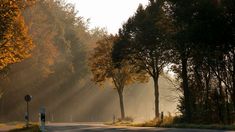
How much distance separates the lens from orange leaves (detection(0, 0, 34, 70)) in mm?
41219

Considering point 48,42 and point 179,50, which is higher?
point 48,42

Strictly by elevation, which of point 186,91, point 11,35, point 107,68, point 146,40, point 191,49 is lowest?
point 186,91

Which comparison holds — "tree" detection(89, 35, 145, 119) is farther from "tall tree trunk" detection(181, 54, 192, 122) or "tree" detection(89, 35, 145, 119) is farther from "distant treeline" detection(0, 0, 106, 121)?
"tall tree trunk" detection(181, 54, 192, 122)

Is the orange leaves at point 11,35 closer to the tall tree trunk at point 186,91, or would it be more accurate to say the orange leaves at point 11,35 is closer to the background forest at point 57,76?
the tall tree trunk at point 186,91

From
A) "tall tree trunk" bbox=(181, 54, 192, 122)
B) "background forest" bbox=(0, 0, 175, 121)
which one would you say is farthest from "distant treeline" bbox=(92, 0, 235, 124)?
"background forest" bbox=(0, 0, 175, 121)

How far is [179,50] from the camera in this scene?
43.2m

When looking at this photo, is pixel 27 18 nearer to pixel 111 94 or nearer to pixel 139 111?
pixel 111 94

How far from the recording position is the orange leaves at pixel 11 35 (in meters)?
41.2

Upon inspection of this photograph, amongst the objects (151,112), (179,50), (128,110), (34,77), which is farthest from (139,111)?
(179,50)

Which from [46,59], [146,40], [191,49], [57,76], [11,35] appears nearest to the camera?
[191,49]

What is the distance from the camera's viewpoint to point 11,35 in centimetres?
4341

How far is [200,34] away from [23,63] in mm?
46414

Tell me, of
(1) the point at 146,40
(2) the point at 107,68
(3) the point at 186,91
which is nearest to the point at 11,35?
(1) the point at 146,40

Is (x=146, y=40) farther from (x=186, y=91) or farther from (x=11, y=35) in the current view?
(x=11, y=35)
